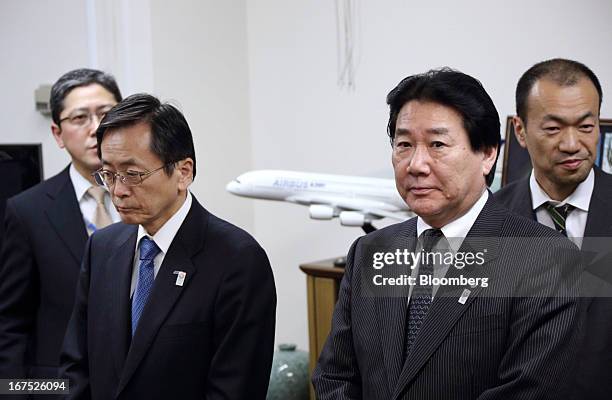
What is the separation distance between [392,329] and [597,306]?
0.62 metres

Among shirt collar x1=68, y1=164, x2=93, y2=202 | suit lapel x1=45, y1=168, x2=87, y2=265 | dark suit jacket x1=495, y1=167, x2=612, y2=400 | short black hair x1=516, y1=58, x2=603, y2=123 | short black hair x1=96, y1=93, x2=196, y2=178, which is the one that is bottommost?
A: dark suit jacket x1=495, y1=167, x2=612, y2=400

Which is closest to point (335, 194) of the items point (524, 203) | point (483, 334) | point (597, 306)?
point (524, 203)

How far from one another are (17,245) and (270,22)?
2.08 metres

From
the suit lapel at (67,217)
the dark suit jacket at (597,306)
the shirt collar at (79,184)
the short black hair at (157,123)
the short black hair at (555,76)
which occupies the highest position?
the short black hair at (555,76)

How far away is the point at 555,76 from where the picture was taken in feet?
6.98

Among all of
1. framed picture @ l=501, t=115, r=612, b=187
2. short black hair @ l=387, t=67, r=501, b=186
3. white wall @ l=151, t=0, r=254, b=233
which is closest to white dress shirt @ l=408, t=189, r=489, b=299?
short black hair @ l=387, t=67, r=501, b=186

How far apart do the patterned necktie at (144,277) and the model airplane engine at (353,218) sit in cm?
120

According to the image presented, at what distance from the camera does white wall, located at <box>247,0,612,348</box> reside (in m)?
2.96

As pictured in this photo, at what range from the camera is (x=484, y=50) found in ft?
10.2

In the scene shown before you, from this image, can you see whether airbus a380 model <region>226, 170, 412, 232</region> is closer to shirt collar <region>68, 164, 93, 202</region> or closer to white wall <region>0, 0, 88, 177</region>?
shirt collar <region>68, 164, 93, 202</region>

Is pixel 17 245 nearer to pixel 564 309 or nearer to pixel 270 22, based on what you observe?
pixel 564 309

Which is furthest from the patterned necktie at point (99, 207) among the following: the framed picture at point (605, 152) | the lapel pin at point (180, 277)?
the framed picture at point (605, 152)

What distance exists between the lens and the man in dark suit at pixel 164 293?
1759 mm

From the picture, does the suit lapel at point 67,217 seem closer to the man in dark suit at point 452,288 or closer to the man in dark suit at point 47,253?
the man in dark suit at point 47,253
